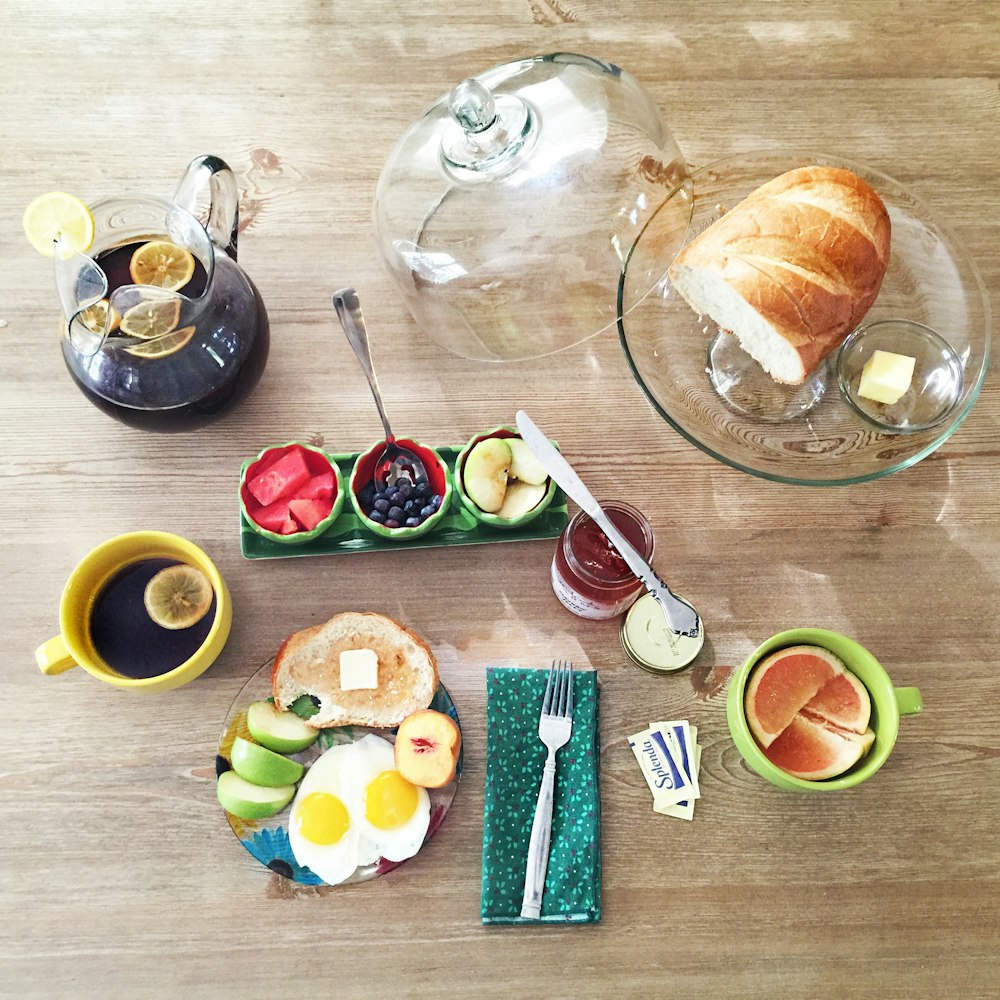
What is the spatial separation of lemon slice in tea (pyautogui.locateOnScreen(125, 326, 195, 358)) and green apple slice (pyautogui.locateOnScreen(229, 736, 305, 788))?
48 centimetres

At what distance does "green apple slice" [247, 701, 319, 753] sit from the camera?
109 centimetres

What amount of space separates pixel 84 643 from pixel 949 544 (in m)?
1.15

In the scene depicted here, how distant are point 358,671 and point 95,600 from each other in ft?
1.15

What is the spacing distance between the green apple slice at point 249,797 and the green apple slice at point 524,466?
0.49 meters

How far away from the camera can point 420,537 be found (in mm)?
1176

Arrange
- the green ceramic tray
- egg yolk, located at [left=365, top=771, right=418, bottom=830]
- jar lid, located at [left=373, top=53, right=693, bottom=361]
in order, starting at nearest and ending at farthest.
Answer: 1. jar lid, located at [left=373, top=53, right=693, bottom=361]
2. egg yolk, located at [left=365, top=771, right=418, bottom=830]
3. the green ceramic tray

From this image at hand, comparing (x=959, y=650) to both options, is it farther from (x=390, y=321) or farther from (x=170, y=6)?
(x=170, y=6)

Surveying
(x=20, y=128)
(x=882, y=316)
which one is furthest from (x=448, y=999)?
(x=20, y=128)

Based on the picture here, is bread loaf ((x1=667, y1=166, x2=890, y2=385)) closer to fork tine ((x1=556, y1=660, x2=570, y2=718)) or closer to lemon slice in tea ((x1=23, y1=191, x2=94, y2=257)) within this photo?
fork tine ((x1=556, y1=660, x2=570, y2=718))

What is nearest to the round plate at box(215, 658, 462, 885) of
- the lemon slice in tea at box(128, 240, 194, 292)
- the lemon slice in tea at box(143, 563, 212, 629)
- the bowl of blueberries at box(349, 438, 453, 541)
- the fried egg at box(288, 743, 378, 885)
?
the fried egg at box(288, 743, 378, 885)

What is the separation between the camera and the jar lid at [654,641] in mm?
1150

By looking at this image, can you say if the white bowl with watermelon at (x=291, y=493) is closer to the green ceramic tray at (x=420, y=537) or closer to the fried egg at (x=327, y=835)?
the green ceramic tray at (x=420, y=537)

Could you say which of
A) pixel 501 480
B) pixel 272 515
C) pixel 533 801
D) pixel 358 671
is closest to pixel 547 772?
pixel 533 801

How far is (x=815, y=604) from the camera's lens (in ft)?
3.91
